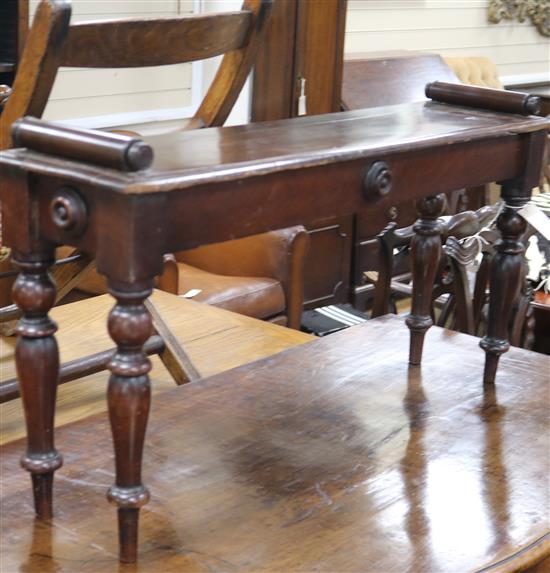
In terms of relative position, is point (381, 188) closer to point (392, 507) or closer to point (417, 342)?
point (392, 507)

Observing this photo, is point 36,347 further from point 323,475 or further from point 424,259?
point 424,259

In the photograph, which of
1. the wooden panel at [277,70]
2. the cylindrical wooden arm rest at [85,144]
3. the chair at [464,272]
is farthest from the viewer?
the wooden panel at [277,70]

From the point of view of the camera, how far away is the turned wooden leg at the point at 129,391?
1374 mm

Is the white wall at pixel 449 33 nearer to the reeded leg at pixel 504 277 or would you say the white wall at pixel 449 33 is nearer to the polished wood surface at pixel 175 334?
the polished wood surface at pixel 175 334

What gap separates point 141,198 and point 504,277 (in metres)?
1.00

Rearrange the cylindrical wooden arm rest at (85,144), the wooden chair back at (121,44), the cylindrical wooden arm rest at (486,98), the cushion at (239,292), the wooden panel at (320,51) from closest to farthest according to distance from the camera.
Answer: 1. the cylindrical wooden arm rest at (85,144)
2. the wooden chair back at (121,44)
3. the cylindrical wooden arm rest at (486,98)
4. the cushion at (239,292)
5. the wooden panel at (320,51)

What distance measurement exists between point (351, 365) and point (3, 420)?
0.75 meters

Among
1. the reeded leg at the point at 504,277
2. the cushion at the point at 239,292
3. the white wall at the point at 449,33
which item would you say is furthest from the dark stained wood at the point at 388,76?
the reeded leg at the point at 504,277

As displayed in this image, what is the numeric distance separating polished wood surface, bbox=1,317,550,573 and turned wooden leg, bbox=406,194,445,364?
103 mm

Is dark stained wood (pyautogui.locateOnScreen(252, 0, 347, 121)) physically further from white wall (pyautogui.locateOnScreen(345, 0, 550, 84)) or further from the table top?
the table top

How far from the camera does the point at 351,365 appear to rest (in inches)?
93.4

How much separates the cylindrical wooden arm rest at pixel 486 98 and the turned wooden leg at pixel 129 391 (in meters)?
0.95

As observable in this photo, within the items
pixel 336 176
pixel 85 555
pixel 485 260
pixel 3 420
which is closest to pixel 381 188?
pixel 336 176

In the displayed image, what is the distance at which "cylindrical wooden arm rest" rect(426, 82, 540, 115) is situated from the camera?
6.66 feet
